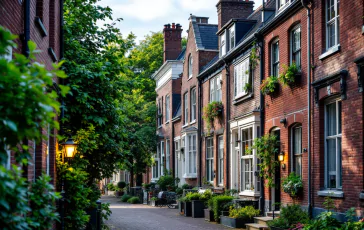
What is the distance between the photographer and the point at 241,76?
24.0 meters

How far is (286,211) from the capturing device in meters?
16.4

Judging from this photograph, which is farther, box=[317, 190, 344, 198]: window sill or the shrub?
the shrub

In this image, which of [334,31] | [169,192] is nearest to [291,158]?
[334,31]

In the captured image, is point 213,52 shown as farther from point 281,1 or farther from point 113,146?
point 113,146

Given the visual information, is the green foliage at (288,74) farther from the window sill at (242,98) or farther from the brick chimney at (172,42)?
the brick chimney at (172,42)

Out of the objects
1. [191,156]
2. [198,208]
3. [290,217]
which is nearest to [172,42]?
[191,156]

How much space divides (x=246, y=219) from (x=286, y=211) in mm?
4173

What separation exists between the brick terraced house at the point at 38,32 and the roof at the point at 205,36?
56.1ft

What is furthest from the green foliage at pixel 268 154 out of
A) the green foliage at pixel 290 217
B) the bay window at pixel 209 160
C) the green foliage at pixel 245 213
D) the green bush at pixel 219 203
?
the bay window at pixel 209 160

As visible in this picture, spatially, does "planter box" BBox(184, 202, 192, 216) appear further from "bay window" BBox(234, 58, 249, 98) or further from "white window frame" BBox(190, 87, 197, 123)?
"white window frame" BBox(190, 87, 197, 123)

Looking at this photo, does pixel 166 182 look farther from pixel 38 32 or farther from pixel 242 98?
pixel 38 32

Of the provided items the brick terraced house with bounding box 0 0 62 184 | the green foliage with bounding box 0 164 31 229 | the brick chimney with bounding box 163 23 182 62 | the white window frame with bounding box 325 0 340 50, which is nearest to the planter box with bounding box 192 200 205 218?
the white window frame with bounding box 325 0 340 50

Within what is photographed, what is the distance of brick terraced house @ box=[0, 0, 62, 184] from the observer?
8367 millimetres

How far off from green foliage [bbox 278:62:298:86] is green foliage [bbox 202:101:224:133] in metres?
8.81
